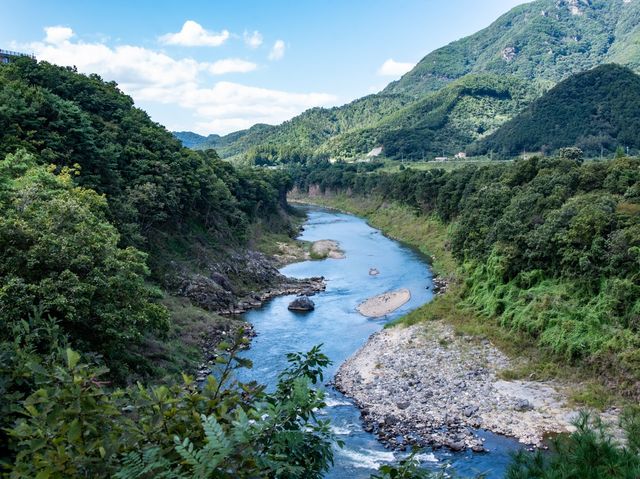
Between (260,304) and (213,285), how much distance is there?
13.8ft

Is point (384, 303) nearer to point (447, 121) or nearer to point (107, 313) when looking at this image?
point (107, 313)

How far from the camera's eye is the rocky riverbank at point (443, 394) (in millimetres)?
22266

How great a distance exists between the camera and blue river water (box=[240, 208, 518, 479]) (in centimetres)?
2052

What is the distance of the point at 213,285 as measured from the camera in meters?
43.0

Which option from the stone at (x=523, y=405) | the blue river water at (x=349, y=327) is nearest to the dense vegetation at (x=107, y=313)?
the blue river water at (x=349, y=327)

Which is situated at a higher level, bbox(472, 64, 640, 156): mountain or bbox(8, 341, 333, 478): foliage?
bbox(472, 64, 640, 156): mountain

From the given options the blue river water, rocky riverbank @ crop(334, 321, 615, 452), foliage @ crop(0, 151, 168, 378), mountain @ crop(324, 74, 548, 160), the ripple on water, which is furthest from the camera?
mountain @ crop(324, 74, 548, 160)

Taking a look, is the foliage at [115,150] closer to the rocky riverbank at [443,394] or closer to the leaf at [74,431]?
the rocky riverbank at [443,394]

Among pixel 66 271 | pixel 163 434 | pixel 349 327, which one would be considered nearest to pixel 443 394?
pixel 349 327

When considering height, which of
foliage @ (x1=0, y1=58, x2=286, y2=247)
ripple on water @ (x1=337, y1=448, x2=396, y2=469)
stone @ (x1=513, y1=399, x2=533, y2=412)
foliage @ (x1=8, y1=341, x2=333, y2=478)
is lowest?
ripple on water @ (x1=337, y1=448, x2=396, y2=469)

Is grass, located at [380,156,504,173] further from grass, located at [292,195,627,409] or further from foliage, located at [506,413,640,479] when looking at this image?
foliage, located at [506,413,640,479]

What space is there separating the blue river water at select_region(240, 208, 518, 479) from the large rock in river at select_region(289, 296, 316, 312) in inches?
24.4

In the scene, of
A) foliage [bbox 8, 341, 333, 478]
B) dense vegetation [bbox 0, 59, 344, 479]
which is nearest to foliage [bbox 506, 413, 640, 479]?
dense vegetation [bbox 0, 59, 344, 479]

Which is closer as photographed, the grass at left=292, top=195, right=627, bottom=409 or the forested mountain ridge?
the forested mountain ridge
